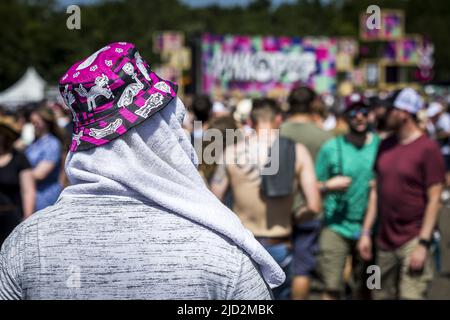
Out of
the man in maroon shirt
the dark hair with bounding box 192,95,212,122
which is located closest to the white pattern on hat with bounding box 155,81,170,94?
the man in maroon shirt

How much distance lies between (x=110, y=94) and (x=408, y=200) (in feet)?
14.3

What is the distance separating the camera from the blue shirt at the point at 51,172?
25.8ft

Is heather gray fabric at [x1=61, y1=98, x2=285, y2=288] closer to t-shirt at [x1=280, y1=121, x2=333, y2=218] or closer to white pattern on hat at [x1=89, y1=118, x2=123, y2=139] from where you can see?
white pattern on hat at [x1=89, y1=118, x2=123, y2=139]

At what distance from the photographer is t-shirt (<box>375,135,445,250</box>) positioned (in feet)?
20.0

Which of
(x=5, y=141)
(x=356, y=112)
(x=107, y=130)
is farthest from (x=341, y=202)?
(x=107, y=130)

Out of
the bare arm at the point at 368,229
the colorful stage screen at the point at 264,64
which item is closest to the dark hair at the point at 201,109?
the bare arm at the point at 368,229

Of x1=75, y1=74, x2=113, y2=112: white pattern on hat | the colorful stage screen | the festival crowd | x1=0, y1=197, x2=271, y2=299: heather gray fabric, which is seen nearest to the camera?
x1=0, y1=197, x2=271, y2=299: heather gray fabric

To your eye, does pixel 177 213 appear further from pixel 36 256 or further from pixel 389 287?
pixel 389 287

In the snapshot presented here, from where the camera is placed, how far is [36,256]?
80.9 inches

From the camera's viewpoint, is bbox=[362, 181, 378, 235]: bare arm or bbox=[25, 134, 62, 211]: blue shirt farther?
bbox=[25, 134, 62, 211]: blue shirt

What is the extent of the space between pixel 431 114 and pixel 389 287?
1192 centimetres

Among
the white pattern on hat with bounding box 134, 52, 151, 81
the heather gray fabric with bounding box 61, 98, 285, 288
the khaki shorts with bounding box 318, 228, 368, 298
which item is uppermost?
the white pattern on hat with bounding box 134, 52, 151, 81

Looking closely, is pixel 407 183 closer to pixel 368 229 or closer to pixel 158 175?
pixel 368 229
